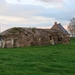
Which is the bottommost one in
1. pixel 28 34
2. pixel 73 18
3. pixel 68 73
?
pixel 68 73

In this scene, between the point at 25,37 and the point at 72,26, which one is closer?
the point at 25,37

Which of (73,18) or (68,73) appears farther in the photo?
(73,18)

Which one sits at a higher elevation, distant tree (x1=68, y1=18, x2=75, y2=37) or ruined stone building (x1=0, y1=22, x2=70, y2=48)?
distant tree (x1=68, y1=18, x2=75, y2=37)

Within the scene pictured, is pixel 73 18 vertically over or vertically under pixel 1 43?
over

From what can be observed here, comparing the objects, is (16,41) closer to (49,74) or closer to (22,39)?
(22,39)

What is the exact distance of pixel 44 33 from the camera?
51.6 m

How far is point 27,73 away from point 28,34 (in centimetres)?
3502

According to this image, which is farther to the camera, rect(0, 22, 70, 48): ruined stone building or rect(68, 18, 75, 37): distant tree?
rect(68, 18, 75, 37): distant tree

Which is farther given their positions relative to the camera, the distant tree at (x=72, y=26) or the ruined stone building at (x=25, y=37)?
the distant tree at (x=72, y=26)

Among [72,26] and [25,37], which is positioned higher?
[72,26]

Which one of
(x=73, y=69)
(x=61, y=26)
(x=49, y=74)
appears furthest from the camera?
(x=61, y=26)

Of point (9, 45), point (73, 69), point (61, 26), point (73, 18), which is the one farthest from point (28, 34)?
point (73, 18)

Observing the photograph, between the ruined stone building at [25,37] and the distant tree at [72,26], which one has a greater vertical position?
the distant tree at [72,26]

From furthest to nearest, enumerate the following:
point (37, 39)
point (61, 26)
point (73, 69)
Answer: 1. point (61, 26)
2. point (37, 39)
3. point (73, 69)
